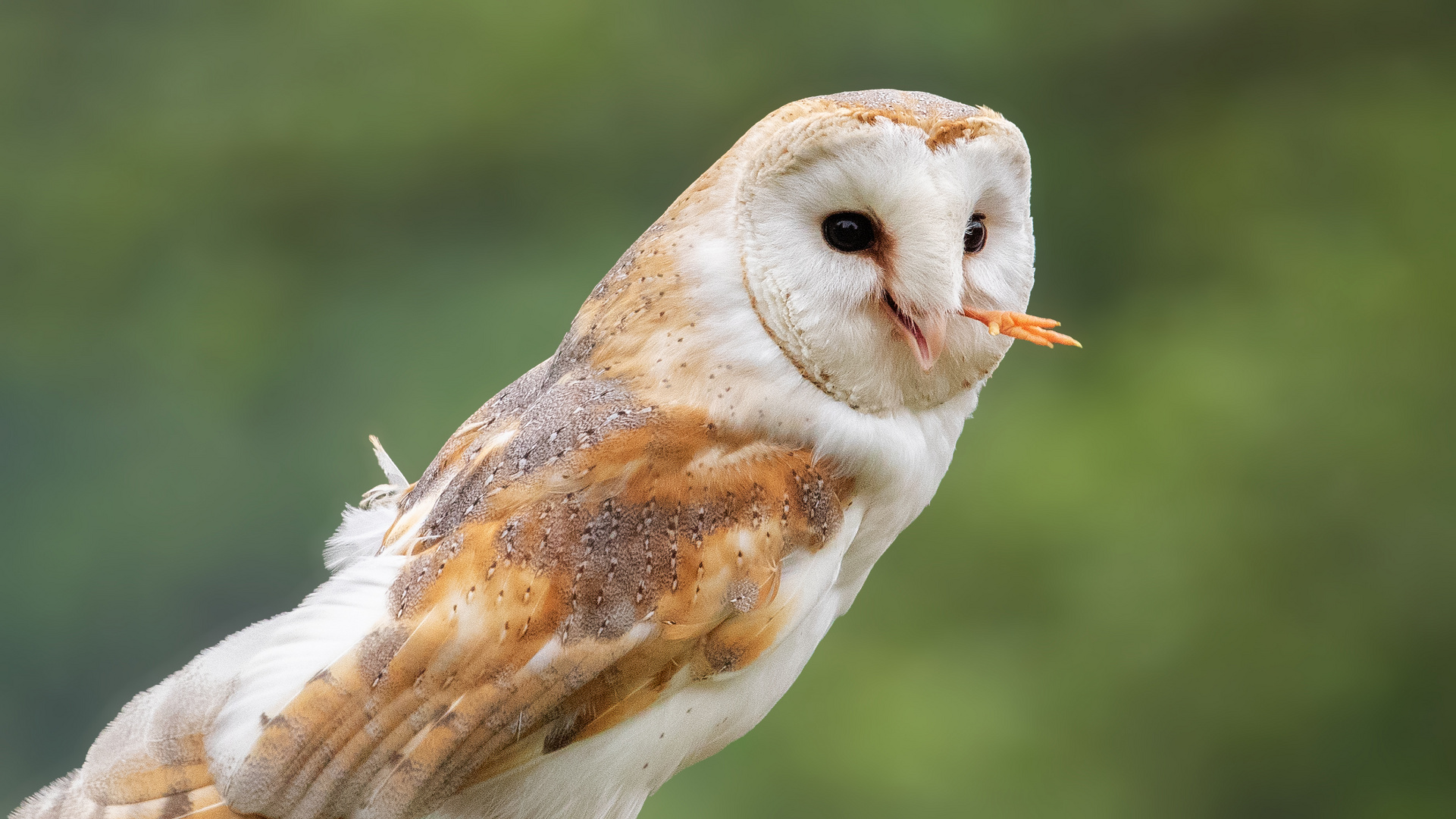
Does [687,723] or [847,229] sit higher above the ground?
[847,229]

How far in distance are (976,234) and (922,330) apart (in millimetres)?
102

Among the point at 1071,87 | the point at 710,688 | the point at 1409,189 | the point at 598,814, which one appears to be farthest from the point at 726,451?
the point at 1409,189

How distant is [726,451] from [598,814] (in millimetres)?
354

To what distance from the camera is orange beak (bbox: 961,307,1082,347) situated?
38.3 inches

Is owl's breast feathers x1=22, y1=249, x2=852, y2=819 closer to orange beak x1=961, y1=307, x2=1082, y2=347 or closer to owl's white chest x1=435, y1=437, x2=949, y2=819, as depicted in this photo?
owl's white chest x1=435, y1=437, x2=949, y2=819

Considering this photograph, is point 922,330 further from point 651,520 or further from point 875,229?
point 651,520

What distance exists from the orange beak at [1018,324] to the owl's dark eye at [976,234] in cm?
6

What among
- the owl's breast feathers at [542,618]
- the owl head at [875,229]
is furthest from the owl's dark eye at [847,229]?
the owl's breast feathers at [542,618]

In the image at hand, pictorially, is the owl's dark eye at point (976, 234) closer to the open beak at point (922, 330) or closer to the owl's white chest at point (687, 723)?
the open beak at point (922, 330)

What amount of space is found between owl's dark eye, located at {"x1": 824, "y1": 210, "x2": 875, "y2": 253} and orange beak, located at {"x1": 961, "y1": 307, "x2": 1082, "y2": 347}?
10 centimetres

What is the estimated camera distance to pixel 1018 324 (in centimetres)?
98

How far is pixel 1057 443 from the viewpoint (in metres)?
2.36

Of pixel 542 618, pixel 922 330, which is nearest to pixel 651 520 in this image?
pixel 542 618

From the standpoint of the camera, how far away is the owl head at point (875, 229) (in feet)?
3.05
